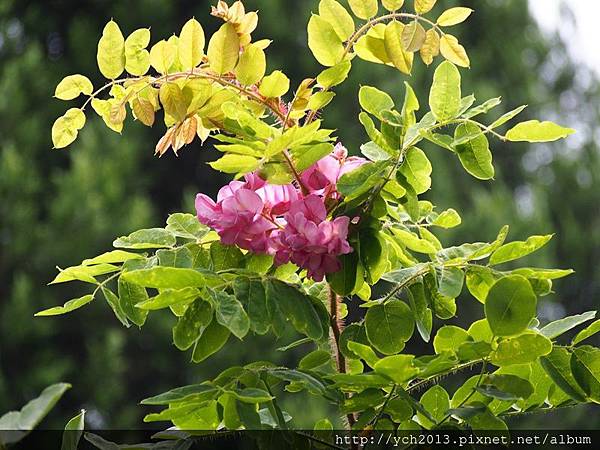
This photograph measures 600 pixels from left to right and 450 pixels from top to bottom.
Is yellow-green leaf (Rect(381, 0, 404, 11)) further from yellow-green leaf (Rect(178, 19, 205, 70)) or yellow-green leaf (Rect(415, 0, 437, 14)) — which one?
yellow-green leaf (Rect(178, 19, 205, 70))

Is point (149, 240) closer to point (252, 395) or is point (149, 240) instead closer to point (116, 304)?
point (116, 304)

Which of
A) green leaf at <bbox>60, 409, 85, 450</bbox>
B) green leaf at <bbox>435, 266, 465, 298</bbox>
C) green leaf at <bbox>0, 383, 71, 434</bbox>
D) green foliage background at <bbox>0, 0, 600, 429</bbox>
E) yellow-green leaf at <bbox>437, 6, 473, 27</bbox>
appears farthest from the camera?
green foliage background at <bbox>0, 0, 600, 429</bbox>

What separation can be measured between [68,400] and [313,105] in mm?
4698

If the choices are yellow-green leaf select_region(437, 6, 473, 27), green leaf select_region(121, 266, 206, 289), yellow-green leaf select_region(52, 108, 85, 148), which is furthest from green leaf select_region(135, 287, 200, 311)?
yellow-green leaf select_region(437, 6, 473, 27)

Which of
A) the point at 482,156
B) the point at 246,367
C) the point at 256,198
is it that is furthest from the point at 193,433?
the point at 482,156

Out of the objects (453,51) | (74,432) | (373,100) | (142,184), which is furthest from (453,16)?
(142,184)

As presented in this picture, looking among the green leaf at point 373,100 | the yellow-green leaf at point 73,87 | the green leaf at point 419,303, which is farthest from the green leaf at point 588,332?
the yellow-green leaf at point 73,87

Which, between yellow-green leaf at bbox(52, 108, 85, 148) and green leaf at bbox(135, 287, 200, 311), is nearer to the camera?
green leaf at bbox(135, 287, 200, 311)

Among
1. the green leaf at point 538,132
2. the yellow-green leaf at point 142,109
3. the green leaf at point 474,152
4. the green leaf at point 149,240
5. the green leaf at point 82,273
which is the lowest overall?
the green leaf at point 82,273

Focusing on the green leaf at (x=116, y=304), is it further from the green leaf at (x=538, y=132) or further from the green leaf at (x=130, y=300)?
the green leaf at (x=538, y=132)

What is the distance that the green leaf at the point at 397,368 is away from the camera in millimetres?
599

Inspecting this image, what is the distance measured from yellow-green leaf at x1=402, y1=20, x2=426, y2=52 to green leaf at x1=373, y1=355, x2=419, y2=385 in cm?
25

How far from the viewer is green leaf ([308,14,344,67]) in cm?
73

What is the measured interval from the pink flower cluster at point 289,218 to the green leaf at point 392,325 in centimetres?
5
